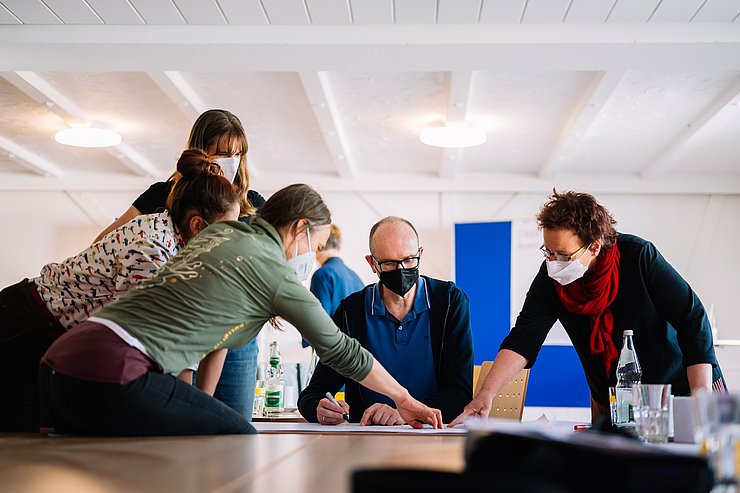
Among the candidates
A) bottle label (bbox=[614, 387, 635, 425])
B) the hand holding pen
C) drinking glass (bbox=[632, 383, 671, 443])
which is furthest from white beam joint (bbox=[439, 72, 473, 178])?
drinking glass (bbox=[632, 383, 671, 443])

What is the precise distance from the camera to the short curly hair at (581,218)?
236cm

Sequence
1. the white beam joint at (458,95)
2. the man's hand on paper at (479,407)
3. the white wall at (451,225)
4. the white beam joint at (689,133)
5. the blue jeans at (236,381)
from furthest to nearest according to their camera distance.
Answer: the white wall at (451,225)
the white beam joint at (689,133)
the white beam joint at (458,95)
the man's hand on paper at (479,407)
the blue jeans at (236,381)

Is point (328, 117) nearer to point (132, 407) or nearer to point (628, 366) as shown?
point (628, 366)

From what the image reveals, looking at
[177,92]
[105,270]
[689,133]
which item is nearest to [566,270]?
[105,270]

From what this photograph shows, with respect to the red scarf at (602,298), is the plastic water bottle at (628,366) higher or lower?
lower

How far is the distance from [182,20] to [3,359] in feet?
6.69

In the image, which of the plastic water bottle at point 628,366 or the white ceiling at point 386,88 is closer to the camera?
the plastic water bottle at point 628,366

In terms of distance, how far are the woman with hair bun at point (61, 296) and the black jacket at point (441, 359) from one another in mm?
841

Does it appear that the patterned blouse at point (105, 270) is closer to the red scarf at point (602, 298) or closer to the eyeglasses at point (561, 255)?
the eyeglasses at point (561, 255)

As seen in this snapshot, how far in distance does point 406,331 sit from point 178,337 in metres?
1.13

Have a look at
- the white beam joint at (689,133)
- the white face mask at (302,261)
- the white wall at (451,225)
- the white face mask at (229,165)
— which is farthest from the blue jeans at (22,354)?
the white wall at (451,225)

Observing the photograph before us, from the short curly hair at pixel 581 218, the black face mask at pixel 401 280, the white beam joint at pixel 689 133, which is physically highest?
the white beam joint at pixel 689 133

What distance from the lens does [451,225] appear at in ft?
24.0

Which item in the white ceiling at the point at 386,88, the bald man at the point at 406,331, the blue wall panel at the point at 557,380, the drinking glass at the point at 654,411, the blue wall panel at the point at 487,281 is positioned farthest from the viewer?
the blue wall panel at the point at 487,281
